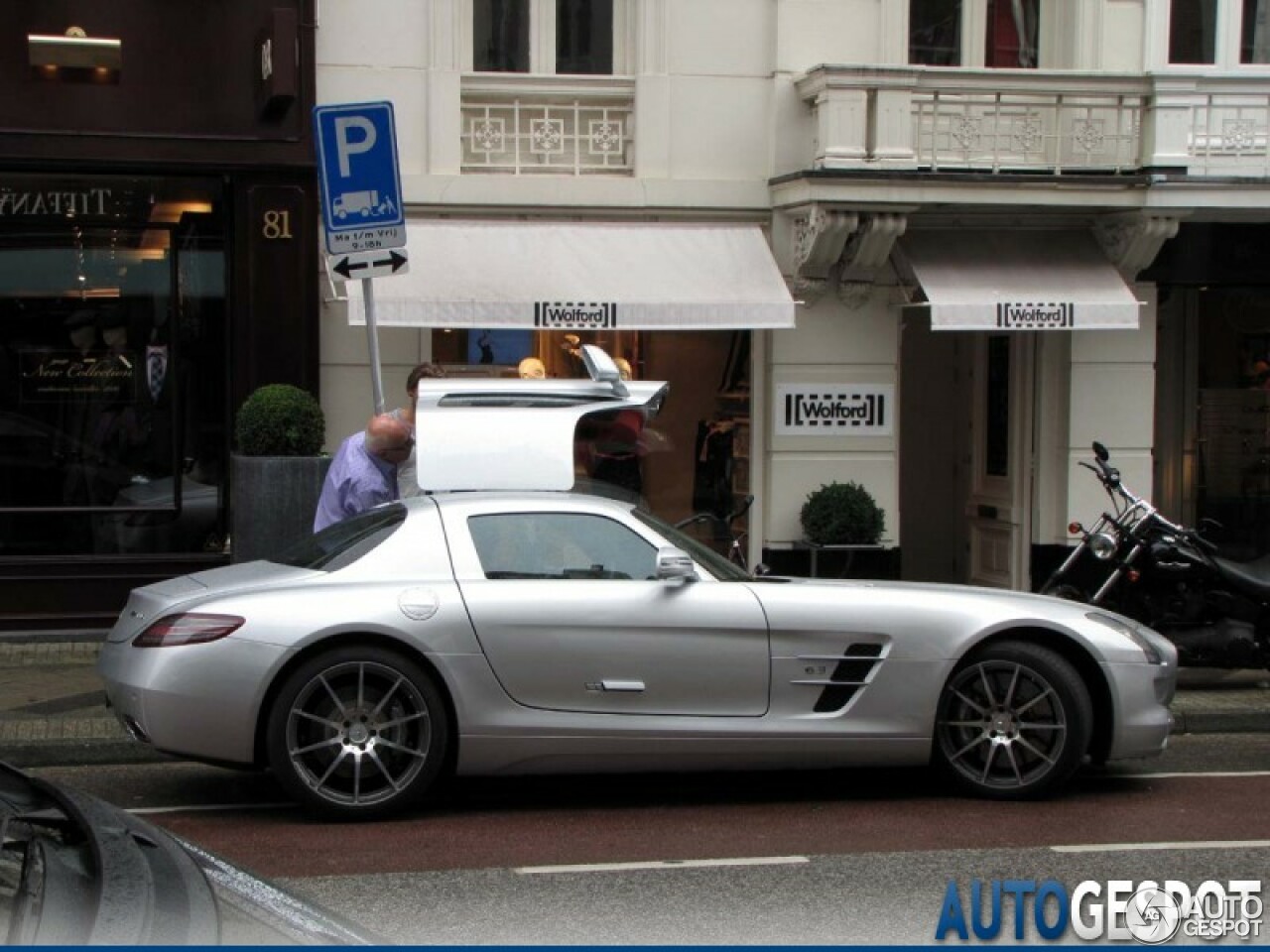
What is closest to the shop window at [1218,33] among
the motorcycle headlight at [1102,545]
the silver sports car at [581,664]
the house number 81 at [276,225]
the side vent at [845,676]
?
the motorcycle headlight at [1102,545]

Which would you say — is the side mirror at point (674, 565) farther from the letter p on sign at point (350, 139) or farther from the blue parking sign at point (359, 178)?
the letter p on sign at point (350, 139)

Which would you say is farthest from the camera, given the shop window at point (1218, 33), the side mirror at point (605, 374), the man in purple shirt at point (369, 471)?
the shop window at point (1218, 33)

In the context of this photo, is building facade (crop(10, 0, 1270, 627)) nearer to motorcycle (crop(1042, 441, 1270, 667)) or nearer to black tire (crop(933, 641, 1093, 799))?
motorcycle (crop(1042, 441, 1270, 667))

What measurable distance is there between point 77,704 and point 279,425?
7.63 ft

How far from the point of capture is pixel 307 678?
23.3 ft

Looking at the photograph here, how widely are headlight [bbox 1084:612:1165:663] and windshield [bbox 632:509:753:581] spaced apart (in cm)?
166

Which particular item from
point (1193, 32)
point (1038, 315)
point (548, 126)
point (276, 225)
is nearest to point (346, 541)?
point (276, 225)

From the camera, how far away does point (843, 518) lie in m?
12.8

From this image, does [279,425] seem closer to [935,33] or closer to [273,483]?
→ [273,483]

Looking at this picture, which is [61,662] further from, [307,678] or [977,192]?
[977,192]

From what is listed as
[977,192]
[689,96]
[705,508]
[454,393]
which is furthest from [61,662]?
[977,192]

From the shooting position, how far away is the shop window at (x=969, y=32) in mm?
13570

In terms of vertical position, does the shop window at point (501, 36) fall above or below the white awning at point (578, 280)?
above

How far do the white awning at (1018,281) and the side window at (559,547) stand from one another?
548 centimetres
